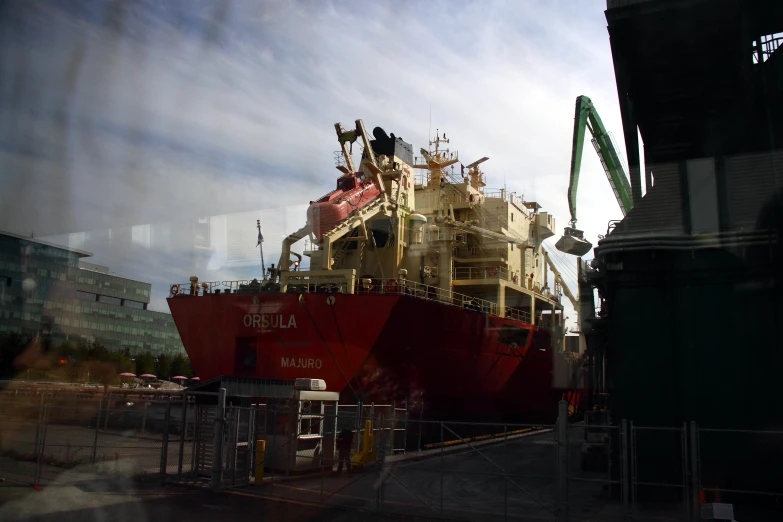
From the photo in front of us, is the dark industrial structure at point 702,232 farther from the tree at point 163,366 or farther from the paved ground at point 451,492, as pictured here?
the tree at point 163,366

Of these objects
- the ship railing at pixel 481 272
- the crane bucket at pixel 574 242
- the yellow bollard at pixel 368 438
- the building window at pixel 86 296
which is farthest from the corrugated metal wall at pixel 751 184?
the building window at pixel 86 296

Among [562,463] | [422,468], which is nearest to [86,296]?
[422,468]

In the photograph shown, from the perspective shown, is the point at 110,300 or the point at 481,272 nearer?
the point at 481,272

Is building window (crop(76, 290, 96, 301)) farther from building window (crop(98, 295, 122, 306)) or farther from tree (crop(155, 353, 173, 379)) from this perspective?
tree (crop(155, 353, 173, 379))

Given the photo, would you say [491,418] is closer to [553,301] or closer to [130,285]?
[553,301]

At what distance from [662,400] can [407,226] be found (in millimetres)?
14134

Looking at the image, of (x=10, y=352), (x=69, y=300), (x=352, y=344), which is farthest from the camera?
(x=10, y=352)

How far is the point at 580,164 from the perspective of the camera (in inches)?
843

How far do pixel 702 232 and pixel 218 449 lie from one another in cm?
972

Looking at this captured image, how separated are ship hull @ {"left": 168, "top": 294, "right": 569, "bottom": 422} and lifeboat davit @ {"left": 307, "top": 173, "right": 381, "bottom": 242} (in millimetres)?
3221

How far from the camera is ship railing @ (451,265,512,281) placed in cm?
2601

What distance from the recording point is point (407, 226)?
24609 mm

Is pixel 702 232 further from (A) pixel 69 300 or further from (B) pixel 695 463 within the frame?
(A) pixel 69 300

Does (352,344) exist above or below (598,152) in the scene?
below
